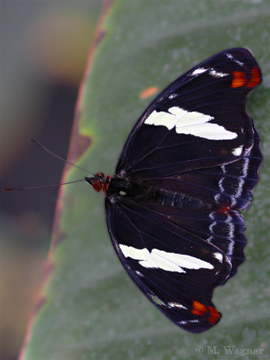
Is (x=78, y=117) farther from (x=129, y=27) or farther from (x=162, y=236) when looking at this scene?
(x=162, y=236)

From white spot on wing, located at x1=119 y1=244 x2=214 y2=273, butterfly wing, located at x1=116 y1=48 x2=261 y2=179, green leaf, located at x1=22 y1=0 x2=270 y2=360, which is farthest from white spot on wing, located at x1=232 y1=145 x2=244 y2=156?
white spot on wing, located at x1=119 y1=244 x2=214 y2=273

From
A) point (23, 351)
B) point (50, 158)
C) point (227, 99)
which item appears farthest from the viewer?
point (50, 158)

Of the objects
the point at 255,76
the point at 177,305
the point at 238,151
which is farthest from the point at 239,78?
the point at 177,305

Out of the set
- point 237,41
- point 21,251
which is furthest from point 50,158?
point 237,41

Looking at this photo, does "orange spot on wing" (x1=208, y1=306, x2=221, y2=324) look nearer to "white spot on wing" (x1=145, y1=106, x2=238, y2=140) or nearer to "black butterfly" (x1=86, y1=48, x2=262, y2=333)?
"black butterfly" (x1=86, y1=48, x2=262, y2=333)

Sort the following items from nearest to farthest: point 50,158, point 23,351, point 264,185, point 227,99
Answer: point 227,99
point 264,185
point 23,351
point 50,158

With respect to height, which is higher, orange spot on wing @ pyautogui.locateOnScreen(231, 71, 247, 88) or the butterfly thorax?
orange spot on wing @ pyautogui.locateOnScreen(231, 71, 247, 88)

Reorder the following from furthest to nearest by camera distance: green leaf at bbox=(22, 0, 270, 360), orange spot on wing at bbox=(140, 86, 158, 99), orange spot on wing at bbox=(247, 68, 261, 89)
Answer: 1. orange spot on wing at bbox=(140, 86, 158, 99)
2. green leaf at bbox=(22, 0, 270, 360)
3. orange spot on wing at bbox=(247, 68, 261, 89)

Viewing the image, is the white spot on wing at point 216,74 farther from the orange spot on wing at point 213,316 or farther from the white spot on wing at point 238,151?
the orange spot on wing at point 213,316
